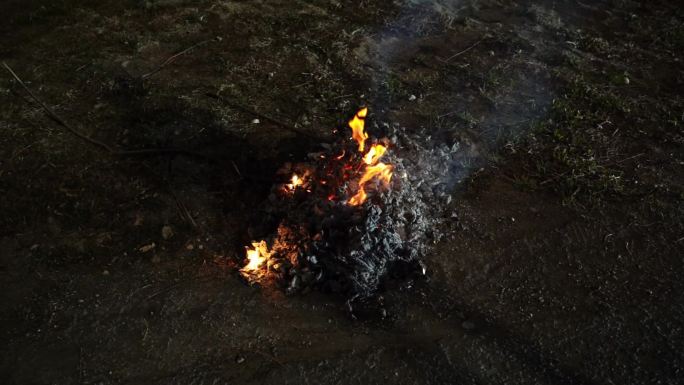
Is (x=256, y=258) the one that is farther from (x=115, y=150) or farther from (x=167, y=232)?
(x=115, y=150)

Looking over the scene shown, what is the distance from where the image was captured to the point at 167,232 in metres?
4.54

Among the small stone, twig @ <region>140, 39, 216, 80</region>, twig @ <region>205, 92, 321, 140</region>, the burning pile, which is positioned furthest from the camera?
twig @ <region>140, 39, 216, 80</region>

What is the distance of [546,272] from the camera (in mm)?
4301

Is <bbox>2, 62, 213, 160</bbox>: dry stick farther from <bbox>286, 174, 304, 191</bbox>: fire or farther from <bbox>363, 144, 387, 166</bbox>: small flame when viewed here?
<bbox>363, 144, 387, 166</bbox>: small flame

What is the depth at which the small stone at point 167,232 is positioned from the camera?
450 centimetres

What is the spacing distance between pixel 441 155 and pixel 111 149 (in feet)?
11.8

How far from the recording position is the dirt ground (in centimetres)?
375

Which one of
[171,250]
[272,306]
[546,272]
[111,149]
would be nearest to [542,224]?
[546,272]

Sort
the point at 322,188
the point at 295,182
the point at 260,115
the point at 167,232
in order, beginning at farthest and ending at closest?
the point at 260,115, the point at 167,232, the point at 295,182, the point at 322,188

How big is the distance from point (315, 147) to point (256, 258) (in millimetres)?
1529

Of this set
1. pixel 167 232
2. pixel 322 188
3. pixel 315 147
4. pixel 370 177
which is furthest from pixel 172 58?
pixel 370 177

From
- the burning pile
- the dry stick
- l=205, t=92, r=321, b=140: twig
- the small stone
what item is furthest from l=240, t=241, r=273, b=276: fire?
l=205, t=92, r=321, b=140: twig

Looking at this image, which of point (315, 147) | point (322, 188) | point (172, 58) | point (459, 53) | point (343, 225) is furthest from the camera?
point (459, 53)

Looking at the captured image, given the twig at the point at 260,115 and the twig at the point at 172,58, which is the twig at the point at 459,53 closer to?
the twig at the point at 260,115
